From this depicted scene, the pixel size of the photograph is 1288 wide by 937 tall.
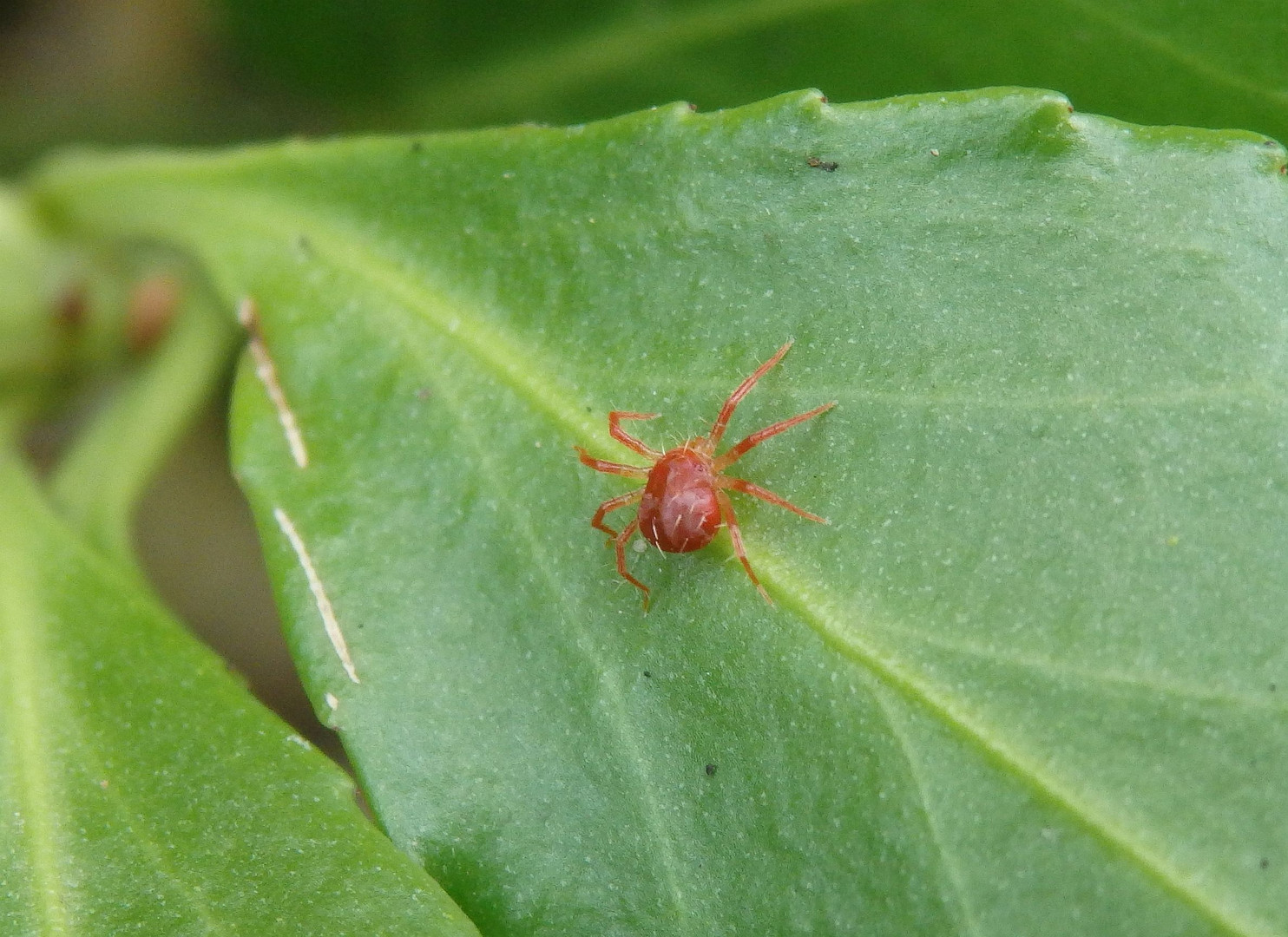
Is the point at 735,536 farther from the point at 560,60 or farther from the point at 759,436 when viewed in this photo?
the point at 560,60

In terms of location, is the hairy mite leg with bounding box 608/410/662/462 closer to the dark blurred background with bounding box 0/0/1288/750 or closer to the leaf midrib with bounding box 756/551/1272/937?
the leaf midrib with bounding box 756/551/1272/937

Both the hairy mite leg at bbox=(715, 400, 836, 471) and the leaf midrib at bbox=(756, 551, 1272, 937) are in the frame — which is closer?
the leaf midrib at bbox=(756, 551, 1272, 937)

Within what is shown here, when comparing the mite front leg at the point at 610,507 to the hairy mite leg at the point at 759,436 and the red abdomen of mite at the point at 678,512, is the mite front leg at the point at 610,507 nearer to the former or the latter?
the red abdomen of mite at the point at 678,512

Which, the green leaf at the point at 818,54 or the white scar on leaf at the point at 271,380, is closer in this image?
the green leaf at the point at 818,54

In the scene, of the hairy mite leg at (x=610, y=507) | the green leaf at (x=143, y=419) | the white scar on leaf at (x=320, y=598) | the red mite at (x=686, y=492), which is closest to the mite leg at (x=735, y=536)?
the red mite at (x=686, y=492)

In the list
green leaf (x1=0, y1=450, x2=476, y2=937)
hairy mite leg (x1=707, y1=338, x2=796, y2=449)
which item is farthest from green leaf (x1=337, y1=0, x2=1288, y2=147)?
green leaf (x1=0, y1=450, x2=476, y2=937)

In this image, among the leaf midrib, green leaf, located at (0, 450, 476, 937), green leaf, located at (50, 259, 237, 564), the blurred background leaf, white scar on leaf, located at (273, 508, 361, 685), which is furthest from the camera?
green leaf, located at (50, 259, 237, 564)

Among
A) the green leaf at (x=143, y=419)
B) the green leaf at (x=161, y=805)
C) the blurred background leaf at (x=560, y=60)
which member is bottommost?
the green leaf at (x=161, y=805)

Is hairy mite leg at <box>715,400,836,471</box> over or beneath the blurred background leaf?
beneath

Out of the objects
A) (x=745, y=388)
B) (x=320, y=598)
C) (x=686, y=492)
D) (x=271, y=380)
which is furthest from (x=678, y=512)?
(x=271, y=380)
